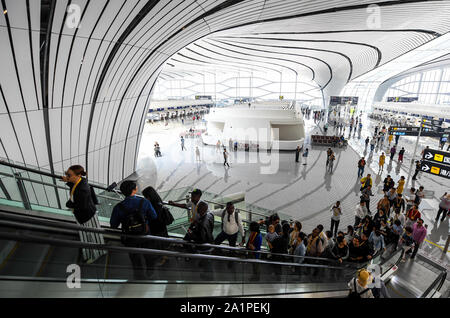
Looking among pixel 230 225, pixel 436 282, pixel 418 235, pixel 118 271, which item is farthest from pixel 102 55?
pixel 436 282

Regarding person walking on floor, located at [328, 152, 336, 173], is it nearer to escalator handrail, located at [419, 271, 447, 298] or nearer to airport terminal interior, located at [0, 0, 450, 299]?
airport terminal interior, located at [0, 0, 450, 299]

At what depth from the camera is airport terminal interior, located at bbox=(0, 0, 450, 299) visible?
2252 mm

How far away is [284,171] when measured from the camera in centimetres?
1334

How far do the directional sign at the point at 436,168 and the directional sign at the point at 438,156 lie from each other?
5.0 inches

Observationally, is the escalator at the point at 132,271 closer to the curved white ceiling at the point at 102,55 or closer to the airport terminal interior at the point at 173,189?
the airport terminal interior at the point at 173,189

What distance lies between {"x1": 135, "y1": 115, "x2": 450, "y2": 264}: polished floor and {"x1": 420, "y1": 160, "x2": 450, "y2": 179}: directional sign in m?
1.43

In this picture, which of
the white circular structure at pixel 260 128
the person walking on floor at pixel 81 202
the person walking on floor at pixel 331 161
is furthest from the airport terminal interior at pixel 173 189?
the white circular structure at pixel 260 128

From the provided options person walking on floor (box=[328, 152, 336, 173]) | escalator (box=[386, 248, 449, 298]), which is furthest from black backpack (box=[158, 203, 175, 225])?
person walking on floor (box=[328, 152, 336, 173])

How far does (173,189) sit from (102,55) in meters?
5.12

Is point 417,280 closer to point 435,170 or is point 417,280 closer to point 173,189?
point 435,170

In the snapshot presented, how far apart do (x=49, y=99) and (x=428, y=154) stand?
13.0 metres

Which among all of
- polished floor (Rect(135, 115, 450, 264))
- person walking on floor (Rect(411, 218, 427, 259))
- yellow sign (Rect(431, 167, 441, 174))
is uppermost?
yellow sign (Rect(431, 167, 441, 174))

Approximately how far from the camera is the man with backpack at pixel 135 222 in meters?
2.24
